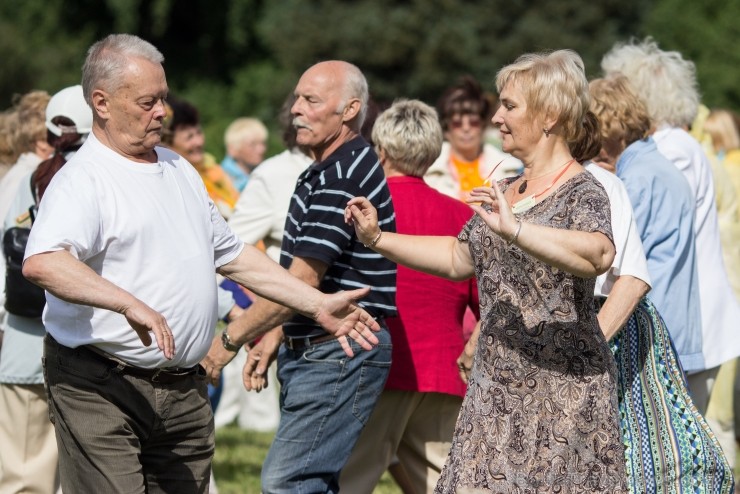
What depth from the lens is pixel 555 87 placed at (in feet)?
13.3

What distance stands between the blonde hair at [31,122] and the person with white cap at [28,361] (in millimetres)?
680

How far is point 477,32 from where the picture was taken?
39.7 m

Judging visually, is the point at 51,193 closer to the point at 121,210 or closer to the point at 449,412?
the point at 121,210

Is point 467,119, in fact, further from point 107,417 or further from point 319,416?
point 107,417

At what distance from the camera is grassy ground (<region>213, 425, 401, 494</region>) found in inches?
287

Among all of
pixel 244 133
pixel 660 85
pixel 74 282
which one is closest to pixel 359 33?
pixel 244 133

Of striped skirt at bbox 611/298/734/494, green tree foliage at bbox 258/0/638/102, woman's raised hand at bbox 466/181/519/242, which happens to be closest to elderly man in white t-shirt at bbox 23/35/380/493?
woman's raised hand at bbox 466/181/519/242

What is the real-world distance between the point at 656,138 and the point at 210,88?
1385 inches

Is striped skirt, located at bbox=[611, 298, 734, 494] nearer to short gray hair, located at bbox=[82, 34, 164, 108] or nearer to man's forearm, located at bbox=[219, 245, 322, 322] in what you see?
man's forearm, located at bbox=[219, 245, 322, 322]

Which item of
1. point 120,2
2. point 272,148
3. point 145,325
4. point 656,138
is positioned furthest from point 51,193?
point 120,2

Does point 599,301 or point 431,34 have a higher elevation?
point 431,34

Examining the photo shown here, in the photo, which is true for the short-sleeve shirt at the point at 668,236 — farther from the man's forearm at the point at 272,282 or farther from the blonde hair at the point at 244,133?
the blonde hair at the point at 244,133

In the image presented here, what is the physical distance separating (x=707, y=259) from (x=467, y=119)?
2346mm

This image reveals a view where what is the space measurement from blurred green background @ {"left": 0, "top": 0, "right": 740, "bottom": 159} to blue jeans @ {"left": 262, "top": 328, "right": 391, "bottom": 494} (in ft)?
107
